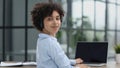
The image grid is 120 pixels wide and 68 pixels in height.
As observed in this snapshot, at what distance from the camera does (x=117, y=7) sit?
1719 centimetres

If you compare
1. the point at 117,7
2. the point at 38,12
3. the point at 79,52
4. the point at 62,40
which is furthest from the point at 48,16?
the point at 117,7

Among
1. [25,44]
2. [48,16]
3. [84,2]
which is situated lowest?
[25,44]

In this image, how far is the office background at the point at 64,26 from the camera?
11766 mm

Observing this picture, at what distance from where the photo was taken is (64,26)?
12.9 m

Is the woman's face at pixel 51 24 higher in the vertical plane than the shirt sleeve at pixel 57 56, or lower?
higher

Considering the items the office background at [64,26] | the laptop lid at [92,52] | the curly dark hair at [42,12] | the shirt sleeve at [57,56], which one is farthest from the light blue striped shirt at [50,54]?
the office background at [64,26]

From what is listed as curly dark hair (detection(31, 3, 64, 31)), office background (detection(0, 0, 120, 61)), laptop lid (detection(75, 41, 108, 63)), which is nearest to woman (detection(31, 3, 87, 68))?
curly dark hair (detection(31, 3, 64, 31))

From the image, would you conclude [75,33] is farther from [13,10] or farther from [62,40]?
[13,10]

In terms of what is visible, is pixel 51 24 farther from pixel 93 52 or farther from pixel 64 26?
pixel 64 26

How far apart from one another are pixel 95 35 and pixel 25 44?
4.38 meters

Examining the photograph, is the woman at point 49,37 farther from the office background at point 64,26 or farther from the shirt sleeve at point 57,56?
the office background at point 64,26

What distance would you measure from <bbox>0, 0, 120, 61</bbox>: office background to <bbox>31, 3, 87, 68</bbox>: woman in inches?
302

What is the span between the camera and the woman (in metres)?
2.18

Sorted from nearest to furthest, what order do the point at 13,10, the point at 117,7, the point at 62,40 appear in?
the point at 13,10, the point at 62,40, the point at 117,7
